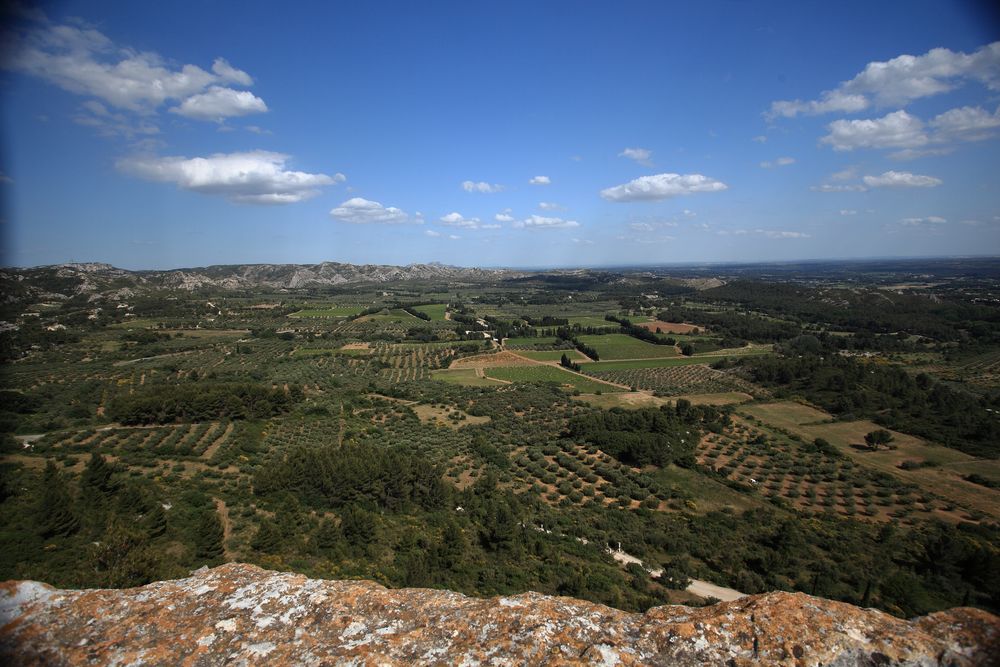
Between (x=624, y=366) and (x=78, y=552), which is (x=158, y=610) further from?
(x=624, y=366)

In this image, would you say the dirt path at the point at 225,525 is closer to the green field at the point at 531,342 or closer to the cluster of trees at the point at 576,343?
the cluster of trees at the point at 576,343

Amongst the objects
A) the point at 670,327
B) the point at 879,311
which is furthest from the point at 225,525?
the point at 879,311

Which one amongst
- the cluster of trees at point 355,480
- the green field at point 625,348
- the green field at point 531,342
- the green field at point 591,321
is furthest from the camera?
the green field at point 591,321

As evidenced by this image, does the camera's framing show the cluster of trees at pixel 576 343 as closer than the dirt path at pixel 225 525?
No

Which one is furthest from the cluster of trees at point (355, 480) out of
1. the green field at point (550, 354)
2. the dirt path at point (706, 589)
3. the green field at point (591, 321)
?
the green field at point (591, 321)

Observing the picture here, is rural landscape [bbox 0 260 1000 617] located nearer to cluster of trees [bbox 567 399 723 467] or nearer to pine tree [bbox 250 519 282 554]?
pine tree [bbox 250 519 282 554]
